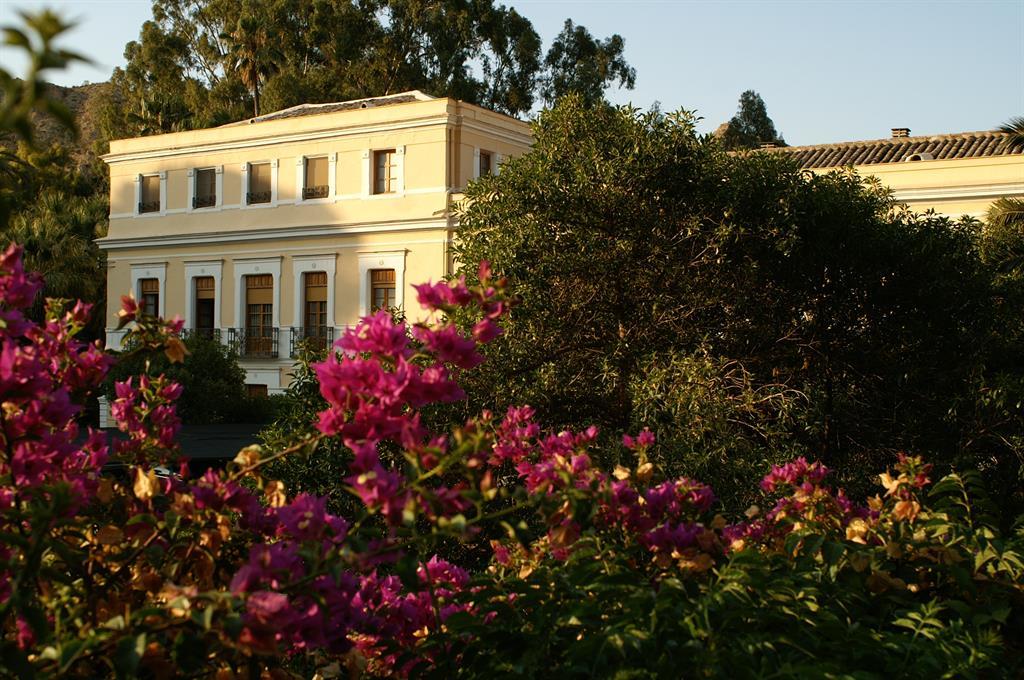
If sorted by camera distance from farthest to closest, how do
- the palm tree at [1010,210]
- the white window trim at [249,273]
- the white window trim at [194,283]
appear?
the white window trim at [194,283], the white window trim at [249,273], the palm tree at [1010,210]

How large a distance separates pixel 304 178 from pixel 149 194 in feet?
19.1

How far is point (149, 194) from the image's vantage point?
32688 mm

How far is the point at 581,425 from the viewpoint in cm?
866

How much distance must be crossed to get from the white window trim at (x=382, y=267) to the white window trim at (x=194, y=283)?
Answer: 4745 millimetres

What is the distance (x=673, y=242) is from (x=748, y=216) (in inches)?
25.4

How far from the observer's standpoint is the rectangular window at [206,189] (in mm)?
31484

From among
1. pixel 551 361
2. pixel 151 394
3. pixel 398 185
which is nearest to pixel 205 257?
pixel 398 185

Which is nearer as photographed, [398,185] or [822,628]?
[822,628]

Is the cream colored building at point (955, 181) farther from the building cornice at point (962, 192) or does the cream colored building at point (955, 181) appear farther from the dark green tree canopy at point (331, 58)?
the dark green tree canopy at point (331, 58)

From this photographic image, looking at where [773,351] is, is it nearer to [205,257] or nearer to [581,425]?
[581,425]

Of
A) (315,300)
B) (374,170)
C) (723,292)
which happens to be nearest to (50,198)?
(315,300)

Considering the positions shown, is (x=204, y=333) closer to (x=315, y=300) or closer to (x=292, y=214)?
(x=315, y=300)

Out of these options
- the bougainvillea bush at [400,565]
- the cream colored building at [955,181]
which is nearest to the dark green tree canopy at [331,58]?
the cream colored building at [955,181]

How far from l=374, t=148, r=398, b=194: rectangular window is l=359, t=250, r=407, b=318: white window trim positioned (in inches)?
64.5
